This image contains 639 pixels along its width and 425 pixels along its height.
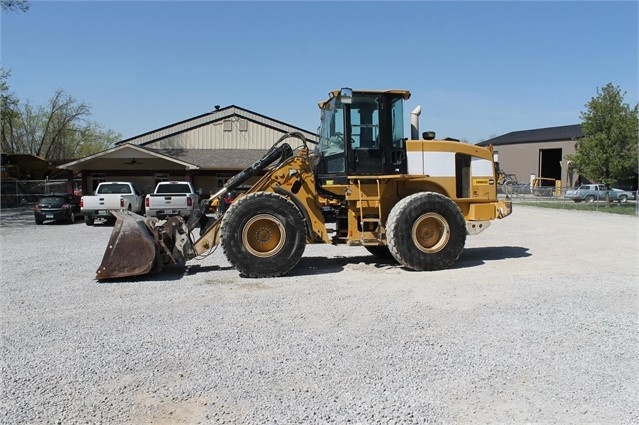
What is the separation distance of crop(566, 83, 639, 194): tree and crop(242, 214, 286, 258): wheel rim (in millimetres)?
28853

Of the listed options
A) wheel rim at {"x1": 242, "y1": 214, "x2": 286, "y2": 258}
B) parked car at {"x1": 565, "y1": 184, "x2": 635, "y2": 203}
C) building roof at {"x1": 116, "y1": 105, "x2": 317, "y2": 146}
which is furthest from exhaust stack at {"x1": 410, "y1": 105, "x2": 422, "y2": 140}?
parked car at {"x1": 565, "y1": 184, "x2": 635, "y2": 203}

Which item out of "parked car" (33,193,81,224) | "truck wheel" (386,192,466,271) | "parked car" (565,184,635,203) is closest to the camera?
"truck wheel" (386,192,466,271)

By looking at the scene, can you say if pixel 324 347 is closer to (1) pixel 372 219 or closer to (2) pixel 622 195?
(1) pixel 372 219

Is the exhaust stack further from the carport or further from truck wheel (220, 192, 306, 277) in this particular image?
the carport

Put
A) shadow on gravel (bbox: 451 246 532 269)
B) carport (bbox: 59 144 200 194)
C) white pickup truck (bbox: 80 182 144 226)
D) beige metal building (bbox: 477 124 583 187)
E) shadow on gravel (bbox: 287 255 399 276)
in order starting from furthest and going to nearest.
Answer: beige metal building (bbox: 477 124 583 187) < carport (bbox: 59 144 200 194) < white pickup truck (bbox: 80 182 144 226) < shadow on gravel (bbox: 451 246 532 269) < shadow on gravel (bbox: 287 255 399 276)

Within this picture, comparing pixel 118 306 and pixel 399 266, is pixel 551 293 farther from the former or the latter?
pixel 118 306

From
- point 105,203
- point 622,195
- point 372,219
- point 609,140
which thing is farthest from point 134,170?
point 622,195

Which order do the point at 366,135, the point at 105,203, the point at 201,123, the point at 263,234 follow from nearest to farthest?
the point at 263,234, the point at 366,135, the point at 105,203, the point at 201,123

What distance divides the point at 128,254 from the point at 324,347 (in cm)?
442

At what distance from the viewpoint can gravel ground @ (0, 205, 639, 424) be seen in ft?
13.0

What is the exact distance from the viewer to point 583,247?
496 inches

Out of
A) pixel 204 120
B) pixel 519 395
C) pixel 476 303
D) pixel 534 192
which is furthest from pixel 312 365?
pixel 534 192

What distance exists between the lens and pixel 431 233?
9.42 meters

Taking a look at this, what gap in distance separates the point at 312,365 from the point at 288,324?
1288mm
